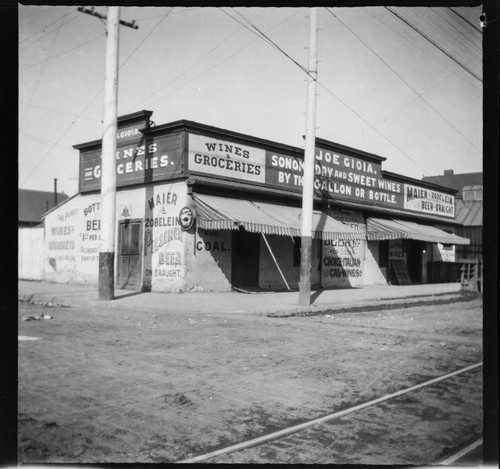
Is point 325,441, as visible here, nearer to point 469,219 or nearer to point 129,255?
point 129,255

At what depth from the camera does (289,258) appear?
59.6 feet

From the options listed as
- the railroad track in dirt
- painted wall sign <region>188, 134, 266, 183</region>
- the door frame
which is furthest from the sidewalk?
the railroad track in dirt

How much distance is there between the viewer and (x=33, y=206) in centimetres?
5088

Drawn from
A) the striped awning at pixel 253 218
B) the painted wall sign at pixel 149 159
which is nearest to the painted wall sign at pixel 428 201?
the striped awning at pixel 253 218

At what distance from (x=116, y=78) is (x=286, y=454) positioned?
1025 centimetres

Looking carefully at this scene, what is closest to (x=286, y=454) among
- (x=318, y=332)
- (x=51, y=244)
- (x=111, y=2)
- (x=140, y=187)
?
(x=111, y=2)

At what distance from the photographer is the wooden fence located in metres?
19.6

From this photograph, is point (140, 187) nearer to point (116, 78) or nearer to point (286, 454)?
point (116, 78)

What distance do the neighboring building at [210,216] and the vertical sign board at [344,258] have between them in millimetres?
46

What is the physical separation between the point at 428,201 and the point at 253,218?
16.5 m

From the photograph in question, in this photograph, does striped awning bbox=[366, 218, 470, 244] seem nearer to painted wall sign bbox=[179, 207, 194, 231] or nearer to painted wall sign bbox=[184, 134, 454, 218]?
painted wall sign bbox=[184, 134, 454, 218]

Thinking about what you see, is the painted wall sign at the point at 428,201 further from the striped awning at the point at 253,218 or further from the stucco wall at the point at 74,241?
the stucco wall at the point at 74,241

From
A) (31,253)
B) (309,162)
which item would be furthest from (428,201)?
(31,253)

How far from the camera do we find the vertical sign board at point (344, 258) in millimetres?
19953
